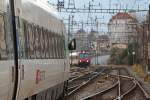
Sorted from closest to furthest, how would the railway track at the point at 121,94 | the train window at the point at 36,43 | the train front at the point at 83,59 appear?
the train window at the point at 36,43
the railway track at the point at 121,94
the train front at the point at 83,59

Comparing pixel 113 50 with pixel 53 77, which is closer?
pixel 53 77

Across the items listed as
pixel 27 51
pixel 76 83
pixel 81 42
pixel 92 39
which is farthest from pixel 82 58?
pixel 27 51

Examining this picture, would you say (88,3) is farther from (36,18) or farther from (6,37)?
(6,37)

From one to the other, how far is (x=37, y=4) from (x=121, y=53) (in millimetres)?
105326

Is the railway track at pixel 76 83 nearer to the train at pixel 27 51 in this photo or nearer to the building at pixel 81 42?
the train at pixel 27 51

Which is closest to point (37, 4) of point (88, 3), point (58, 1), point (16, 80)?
point (16, 80)

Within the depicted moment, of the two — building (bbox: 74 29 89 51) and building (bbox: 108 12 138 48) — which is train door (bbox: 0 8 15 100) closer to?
building (bbox: 108 12 138 48)

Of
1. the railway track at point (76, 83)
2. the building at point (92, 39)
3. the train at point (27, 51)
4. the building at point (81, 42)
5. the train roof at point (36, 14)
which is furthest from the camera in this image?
the building at point (92, 39)

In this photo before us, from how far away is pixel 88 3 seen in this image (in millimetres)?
50750

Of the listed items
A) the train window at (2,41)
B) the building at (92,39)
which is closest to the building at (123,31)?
the building at (92,39)

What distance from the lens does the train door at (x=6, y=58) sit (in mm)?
10570

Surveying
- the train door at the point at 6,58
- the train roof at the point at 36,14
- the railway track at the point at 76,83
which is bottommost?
the railway track at the point at 76,83

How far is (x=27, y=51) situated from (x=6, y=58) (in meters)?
2.20

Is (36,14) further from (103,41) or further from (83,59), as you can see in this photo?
(103,41)
